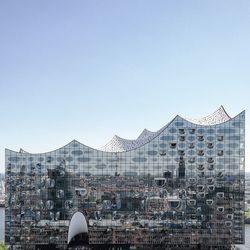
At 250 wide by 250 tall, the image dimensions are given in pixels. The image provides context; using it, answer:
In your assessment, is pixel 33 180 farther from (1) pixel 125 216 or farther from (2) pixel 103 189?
(1) pixel 125 216

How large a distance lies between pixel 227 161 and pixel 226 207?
654 cm

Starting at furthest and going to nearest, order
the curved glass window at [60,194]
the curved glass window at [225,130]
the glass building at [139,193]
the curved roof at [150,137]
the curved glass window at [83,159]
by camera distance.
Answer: the curved roof at [150,137] < the curved glass window at [83,159] < the curved glass window at [225,130] < the curved glass window at [60,194] < the glass building at [139,193]

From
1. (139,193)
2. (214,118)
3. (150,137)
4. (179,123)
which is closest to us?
(139,193)

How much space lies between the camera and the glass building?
6109cm

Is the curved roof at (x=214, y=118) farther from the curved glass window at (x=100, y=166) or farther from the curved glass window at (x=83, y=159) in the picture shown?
the curved glass window at (x=83, y=159)

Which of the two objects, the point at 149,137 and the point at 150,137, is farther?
the point at 149,137

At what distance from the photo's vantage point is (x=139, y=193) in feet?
201

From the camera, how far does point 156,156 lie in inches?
2432

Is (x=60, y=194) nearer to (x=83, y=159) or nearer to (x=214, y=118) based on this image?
(x=83, y=159)

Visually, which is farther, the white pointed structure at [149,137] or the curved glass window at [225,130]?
the white pointed structure at [149,137]

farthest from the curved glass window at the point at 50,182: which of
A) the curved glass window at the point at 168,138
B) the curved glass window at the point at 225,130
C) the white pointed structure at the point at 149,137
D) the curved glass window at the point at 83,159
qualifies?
the curved glass window at the point at 225,130

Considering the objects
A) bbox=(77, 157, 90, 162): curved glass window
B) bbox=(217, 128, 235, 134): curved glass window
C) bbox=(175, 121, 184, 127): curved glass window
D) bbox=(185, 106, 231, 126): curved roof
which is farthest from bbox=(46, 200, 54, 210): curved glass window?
bbox=(217, 128, 235, 134): curved glass window

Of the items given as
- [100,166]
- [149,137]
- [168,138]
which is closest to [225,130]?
[168,138]

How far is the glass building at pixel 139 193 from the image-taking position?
61.1 m
